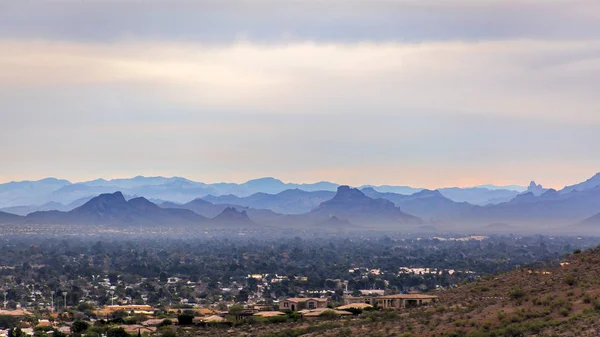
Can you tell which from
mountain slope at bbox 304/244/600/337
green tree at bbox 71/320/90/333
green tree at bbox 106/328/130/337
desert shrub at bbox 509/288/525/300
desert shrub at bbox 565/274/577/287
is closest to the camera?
mountain slope at bbox 304/244/600/337

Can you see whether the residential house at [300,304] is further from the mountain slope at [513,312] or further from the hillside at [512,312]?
the hillside at [512,312]

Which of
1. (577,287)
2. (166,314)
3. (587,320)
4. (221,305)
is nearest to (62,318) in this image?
(166,314)

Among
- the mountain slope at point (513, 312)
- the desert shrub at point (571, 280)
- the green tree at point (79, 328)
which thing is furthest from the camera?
the green tree at point (79, 328)

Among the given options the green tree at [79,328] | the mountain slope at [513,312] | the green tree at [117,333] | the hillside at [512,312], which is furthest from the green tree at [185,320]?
the hillside at [512,312]

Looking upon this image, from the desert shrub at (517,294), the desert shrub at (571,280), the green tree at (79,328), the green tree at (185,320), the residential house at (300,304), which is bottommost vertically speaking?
the green tree at (79,328)

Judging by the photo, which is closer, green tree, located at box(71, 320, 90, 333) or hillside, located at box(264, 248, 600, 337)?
hillside, located at box(264, 248, 600, 337)

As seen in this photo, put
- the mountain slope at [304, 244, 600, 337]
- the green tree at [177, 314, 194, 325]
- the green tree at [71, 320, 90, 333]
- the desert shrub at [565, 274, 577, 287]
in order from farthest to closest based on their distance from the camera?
1. the green tree at [177, 314, 194, 325]
2. the green tree at [71, 320, 90, 333]
3. the desert shrub at [565, 274, 577, 287]
4. the mountain slope at [304, 244, 600, 337]

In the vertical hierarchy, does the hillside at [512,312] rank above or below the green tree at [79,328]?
above

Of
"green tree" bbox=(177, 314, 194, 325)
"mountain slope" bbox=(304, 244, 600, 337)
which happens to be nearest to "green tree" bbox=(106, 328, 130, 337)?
"green tree" bbox=(177, 314, 194, 325)

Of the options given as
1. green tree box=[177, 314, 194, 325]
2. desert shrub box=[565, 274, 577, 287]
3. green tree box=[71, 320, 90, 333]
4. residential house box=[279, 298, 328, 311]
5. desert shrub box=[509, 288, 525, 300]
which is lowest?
green tree box=[71, 320, 90, 333]

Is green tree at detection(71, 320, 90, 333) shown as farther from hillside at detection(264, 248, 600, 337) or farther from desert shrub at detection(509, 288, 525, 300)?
desert shrub at detection(509, 288, 525, 300)

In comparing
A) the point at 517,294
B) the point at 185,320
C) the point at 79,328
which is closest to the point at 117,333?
the point at 79,328
